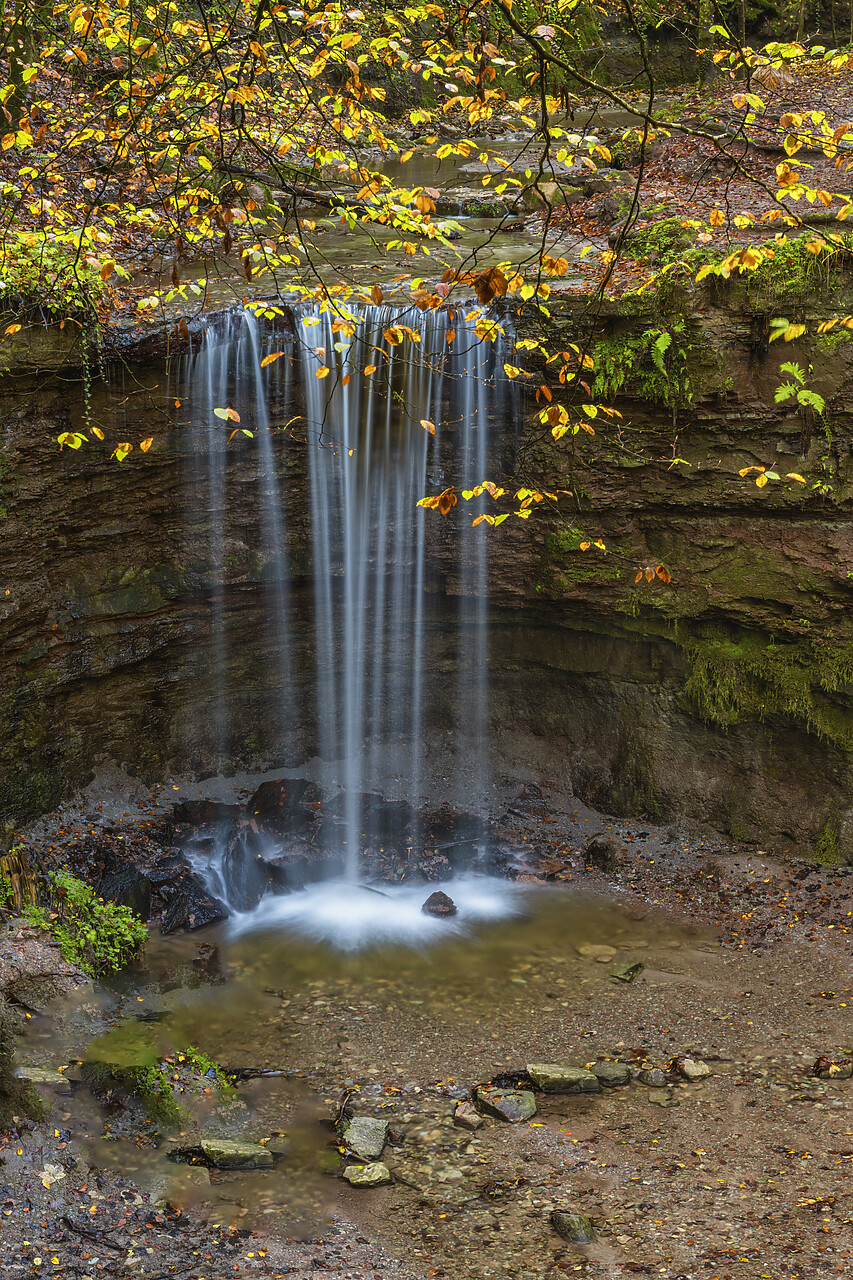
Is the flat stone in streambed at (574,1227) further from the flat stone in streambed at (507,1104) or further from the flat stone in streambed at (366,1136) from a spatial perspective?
the flat stone in streambed at (366,1136)

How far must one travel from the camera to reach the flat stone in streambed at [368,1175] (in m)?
4.39

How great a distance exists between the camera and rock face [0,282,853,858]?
7.38m

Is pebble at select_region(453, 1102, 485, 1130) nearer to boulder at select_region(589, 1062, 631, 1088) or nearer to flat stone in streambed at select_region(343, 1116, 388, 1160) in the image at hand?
A: flat stone in streambed at select_region(343, 1116, 388, 1160)

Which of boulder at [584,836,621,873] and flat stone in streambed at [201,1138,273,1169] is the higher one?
boulder at [584,836,621,873]

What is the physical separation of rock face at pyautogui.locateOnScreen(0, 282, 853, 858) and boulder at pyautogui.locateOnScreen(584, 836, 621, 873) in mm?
545

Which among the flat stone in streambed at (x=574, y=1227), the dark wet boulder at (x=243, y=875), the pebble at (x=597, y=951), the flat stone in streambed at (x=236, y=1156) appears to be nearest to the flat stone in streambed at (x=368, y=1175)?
the flat stone in streambed at (x=236, y=1156)

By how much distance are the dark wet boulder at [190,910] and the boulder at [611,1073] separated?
338 centimetres

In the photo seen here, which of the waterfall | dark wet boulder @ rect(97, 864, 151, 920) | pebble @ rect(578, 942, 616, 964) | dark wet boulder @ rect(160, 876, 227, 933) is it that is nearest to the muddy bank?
pebble @ rect(578, 942, 616, 964)

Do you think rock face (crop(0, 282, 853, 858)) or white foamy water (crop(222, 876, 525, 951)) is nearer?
white foamy water (crop(222, 876, 525, 951))

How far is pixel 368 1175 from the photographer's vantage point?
14.5 feet

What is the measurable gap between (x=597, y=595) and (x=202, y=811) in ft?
14.2

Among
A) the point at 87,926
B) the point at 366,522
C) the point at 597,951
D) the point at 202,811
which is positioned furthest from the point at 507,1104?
the point at 366,522

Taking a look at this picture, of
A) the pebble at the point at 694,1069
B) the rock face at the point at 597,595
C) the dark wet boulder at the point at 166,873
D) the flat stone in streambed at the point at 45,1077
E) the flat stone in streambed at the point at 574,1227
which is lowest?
the pebble at the point at 694,1069

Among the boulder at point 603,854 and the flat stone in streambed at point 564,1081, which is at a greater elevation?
the boulder at point 603,854
